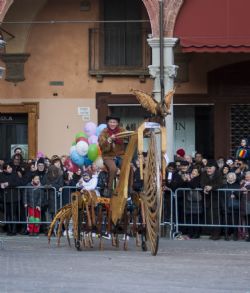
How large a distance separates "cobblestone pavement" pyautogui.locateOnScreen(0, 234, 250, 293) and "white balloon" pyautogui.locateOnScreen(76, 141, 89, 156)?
1726 mm

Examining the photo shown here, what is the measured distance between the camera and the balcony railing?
89.9ft

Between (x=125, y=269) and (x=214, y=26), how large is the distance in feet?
35.3

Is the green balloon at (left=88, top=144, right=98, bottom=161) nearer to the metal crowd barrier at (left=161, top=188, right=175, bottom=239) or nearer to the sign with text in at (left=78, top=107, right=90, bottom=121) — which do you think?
the metal crowd barrier at (left=161, top=188, right=175, bottom=239)

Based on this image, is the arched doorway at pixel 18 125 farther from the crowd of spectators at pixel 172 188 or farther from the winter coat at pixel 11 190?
the winter coat at pixel 11 190

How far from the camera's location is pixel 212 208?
837 inches

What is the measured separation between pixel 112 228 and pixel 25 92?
11.1m

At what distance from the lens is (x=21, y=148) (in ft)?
90.9

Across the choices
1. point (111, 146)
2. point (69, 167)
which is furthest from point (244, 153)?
point (111, 146)

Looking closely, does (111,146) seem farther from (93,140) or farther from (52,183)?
(52,183)

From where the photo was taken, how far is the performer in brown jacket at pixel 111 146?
1691cm

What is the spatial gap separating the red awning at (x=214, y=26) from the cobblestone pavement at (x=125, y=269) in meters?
5.88

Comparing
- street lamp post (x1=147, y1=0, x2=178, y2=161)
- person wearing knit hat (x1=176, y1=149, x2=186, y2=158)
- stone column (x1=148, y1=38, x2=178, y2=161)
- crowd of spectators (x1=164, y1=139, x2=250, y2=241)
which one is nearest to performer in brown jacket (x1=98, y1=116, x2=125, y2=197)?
crowd of spectators (x1=164, y1=139, x2=250, y2=241)

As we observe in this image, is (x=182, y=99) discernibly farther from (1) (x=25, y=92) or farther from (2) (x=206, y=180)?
(2) (x=206, y=180)

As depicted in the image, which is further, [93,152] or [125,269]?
[93,152]
